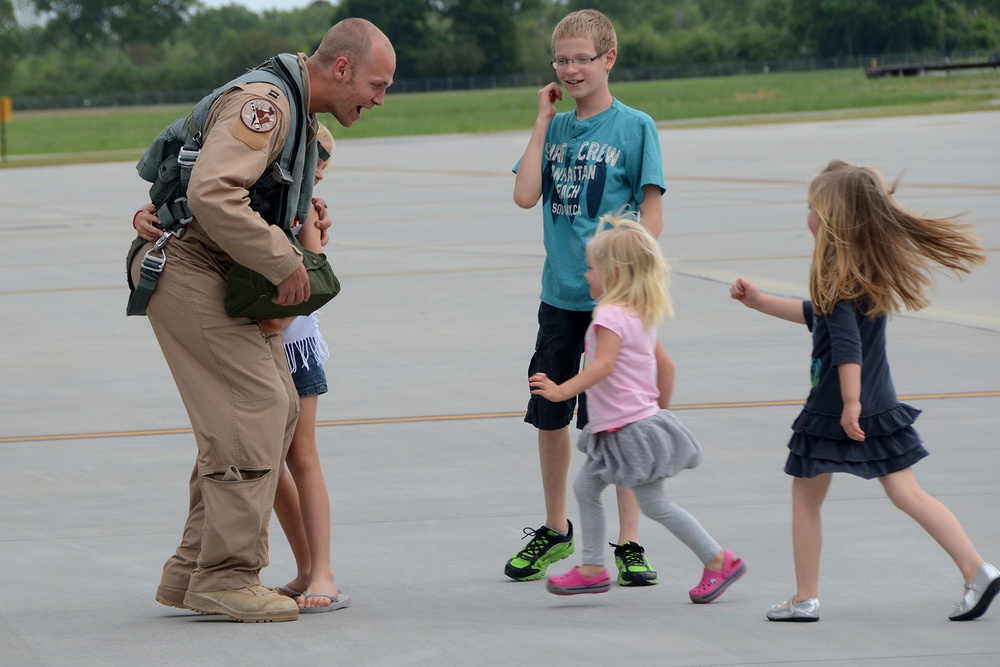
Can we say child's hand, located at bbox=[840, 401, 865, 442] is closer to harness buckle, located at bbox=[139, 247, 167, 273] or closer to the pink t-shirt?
the pink t-shirt

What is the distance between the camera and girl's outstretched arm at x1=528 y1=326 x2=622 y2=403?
13.8 ft

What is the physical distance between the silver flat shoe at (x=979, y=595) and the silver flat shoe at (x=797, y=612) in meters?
0.38

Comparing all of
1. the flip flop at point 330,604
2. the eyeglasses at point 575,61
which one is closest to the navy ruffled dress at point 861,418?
the eyeglasses at point 575,61

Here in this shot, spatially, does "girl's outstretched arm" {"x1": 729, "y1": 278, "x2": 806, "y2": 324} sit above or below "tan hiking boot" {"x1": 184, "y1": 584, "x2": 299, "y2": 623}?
above

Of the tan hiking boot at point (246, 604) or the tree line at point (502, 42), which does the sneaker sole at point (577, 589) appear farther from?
the tree line at point (502, 42)

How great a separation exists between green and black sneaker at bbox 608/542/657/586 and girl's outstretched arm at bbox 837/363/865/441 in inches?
34.2

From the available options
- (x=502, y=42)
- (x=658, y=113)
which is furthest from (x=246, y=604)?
(x=502, y=42)

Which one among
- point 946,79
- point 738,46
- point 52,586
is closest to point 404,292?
point 52,586

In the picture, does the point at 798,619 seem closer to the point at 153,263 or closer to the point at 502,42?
the point at 153,263

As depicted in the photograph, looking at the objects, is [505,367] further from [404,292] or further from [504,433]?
[404,292]

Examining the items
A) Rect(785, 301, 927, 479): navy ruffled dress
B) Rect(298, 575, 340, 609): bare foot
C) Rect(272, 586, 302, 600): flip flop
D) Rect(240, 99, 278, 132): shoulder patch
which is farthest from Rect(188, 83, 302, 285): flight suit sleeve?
Rect(785, 301, 927, 479): navy ruffled dress

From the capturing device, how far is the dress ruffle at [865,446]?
4035 millimetres

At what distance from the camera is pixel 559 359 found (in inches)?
188

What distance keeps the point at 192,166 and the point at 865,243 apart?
6.42ft
